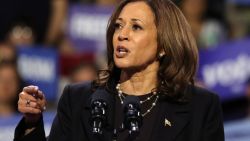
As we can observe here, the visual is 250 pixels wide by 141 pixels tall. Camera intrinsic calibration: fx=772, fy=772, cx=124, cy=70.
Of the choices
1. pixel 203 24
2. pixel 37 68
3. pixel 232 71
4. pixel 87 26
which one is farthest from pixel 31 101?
pixel 203 24

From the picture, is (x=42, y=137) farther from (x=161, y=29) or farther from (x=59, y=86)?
(x=59, y=86)

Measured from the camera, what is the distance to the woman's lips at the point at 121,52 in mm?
2469

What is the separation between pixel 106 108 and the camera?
2.33 meters

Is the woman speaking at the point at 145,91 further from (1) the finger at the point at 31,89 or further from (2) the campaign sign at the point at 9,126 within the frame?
(2) the campaign sign at the point at 9,126

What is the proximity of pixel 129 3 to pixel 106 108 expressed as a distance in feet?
1.39

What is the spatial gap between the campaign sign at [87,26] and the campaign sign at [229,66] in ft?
2.51

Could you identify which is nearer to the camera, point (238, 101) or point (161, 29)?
point (161, 29)

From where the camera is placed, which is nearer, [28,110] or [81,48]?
[28,110]

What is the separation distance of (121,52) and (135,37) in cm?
7

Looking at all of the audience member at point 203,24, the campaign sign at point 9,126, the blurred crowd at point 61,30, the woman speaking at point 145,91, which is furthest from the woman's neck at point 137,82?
the audience member at point 203,24

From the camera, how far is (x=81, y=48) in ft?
18.7

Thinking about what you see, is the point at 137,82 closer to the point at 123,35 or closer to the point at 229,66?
the point at 123,35

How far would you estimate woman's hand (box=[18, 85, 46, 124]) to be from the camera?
2.35 meters

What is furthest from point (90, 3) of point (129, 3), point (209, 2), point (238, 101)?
point (129, 3)
